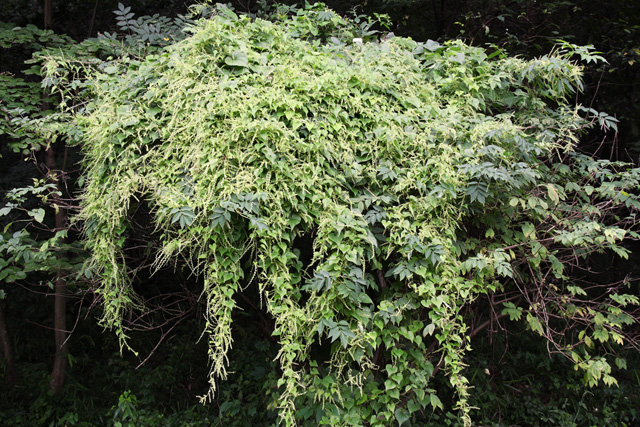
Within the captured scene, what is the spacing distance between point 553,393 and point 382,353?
305cm

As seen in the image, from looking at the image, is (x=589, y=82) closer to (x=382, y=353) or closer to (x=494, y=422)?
(x=494, y=422)

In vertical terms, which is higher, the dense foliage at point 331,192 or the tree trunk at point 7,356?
the dense foliage at point 331,192

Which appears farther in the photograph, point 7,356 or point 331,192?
point 7,356

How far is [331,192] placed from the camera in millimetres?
2398

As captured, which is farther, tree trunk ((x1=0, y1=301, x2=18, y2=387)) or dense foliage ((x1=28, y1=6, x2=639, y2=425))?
tree trunk ((x1=0, y1=301, x2=18, y2=387))

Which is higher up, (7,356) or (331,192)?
(331,192)

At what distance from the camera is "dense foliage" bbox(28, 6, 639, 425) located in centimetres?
231

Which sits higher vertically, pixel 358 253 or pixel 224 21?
pixel 224 21

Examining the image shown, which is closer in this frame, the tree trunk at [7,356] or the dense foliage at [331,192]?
the dense foliage at [331,192]

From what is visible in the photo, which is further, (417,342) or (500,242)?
(500,242)

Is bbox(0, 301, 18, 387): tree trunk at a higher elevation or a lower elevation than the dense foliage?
lower

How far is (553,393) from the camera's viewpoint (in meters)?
4.98

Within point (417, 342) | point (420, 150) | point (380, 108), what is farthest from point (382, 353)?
point (380, 108)

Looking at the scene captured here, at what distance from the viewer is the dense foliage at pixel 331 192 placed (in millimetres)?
2307
